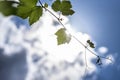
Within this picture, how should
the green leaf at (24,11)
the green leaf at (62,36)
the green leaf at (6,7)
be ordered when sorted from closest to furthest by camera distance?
the green leaf at (6,7) → the green leaf at (24,11) → the green leaf at (62,36)

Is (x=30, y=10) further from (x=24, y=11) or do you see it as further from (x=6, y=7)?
(x=6, y=7)

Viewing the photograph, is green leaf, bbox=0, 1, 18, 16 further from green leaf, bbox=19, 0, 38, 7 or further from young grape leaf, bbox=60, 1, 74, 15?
young grape leaf, bbox=60, 1, 74, 15

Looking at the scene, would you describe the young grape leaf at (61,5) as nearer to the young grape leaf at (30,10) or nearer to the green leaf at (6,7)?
the young grape leaf at (30,10)

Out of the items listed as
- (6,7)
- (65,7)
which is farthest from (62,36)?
Answer: (6,7)

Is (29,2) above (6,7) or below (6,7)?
above

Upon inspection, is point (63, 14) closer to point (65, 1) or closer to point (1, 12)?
point (65, 1)

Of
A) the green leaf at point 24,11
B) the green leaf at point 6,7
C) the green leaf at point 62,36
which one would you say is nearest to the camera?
the green leaf at point 6,7

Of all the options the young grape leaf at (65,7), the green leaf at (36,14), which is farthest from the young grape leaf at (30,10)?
the young grape leaf at (65,7)

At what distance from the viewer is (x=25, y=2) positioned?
0.92m

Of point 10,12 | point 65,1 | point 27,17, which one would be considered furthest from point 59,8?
point 10,12

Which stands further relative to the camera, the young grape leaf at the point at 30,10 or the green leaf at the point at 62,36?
the green leaf at the point at 62,36

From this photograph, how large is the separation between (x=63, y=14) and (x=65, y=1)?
0.09 m

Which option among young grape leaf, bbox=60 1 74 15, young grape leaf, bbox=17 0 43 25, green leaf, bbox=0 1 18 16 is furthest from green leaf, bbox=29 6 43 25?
green leaf, bbox=0 1 18 16

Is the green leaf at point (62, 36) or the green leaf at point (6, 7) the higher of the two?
the green leaf at point (62, 36)
